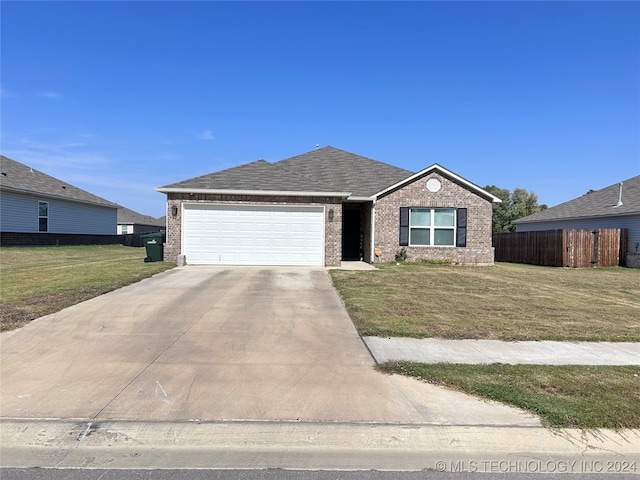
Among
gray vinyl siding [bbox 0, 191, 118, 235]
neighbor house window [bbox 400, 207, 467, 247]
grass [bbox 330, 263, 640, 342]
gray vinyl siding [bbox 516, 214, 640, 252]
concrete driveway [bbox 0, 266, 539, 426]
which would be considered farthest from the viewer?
gray vinyl siding [bbox 0, 191, 118, 235]

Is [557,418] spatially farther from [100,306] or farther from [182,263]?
[182,263]

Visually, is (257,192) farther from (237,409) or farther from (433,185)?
(237,409)

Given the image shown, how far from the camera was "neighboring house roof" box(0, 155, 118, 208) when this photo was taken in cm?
2511

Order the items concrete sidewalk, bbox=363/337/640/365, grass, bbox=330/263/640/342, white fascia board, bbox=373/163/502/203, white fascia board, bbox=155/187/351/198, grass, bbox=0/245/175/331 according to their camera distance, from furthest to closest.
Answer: white fascia board, bbox=373/163/502/203 < white fascia board, bbox=155/187/351/198 < grass, bbox=0/245/175/331 < grass, bbox=330/263/640/342 < concrete sidewalk, bbox=363/337/640/365

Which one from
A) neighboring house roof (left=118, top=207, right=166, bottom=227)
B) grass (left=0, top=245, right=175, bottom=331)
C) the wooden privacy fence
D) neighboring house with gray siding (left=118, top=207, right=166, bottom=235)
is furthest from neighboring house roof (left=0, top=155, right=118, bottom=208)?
the wooden privacy fence

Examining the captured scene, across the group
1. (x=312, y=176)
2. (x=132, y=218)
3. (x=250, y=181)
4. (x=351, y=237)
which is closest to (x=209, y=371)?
(x=250, y=181)

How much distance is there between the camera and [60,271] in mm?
13617

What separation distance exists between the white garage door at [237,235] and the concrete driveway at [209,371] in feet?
24.7

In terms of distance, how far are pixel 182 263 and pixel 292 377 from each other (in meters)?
11.8

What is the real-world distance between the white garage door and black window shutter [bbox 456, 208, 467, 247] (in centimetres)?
747

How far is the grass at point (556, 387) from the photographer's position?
3859 mm

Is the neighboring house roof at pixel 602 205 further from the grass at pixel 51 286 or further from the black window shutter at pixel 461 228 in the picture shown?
the grass at pixel 51 286

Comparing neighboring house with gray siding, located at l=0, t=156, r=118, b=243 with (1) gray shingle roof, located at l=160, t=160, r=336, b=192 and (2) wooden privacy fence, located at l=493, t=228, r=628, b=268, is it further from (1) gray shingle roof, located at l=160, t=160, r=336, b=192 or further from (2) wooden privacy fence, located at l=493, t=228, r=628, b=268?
(2) wooden privacy fence, located at l=493, t=228, r=628, b=268

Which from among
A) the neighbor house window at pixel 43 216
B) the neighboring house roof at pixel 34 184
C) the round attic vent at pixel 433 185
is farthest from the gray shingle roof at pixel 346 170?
the neighbor house window at pixel 43 216
